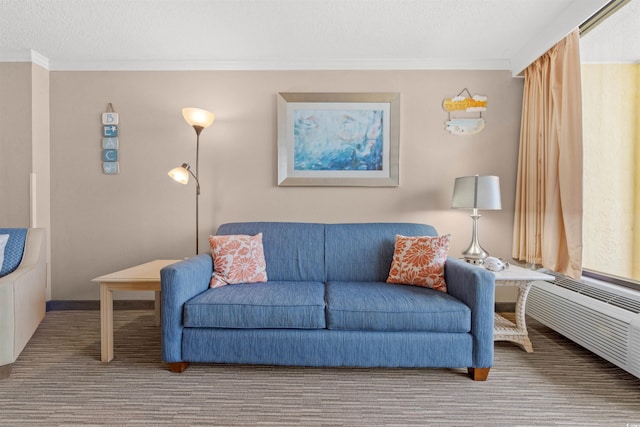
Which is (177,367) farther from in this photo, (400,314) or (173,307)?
(400,314)

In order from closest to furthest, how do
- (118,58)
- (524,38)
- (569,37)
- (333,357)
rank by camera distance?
(333,357), (569,37), (524,38), (118,58)

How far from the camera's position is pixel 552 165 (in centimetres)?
229

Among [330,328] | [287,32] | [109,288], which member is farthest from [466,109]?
[109,288]

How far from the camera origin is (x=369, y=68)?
9.11ft

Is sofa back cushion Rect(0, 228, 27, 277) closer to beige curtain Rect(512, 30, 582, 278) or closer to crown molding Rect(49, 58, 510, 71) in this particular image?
crown molding Rect(49, 58, 510, 71)

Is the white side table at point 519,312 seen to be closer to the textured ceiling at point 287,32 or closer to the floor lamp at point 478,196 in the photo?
the floor lamp at point 478,196

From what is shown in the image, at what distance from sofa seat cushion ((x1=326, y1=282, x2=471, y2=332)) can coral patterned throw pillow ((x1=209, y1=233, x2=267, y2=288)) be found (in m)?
0.66

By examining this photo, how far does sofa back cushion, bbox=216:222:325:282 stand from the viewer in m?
2.33

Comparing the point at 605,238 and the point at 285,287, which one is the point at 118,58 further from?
the point at 605,238

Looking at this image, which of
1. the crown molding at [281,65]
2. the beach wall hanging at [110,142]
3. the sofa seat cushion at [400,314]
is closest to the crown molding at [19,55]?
the crown molding at [281,65]

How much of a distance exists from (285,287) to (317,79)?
1.95m

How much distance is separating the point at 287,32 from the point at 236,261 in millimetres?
1827

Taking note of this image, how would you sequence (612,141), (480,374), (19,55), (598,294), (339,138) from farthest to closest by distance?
(339,138)
(19,55)
(612,141)
(598,294)
(480,374)

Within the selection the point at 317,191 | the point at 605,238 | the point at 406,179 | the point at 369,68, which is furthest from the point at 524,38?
the point at 317,191
